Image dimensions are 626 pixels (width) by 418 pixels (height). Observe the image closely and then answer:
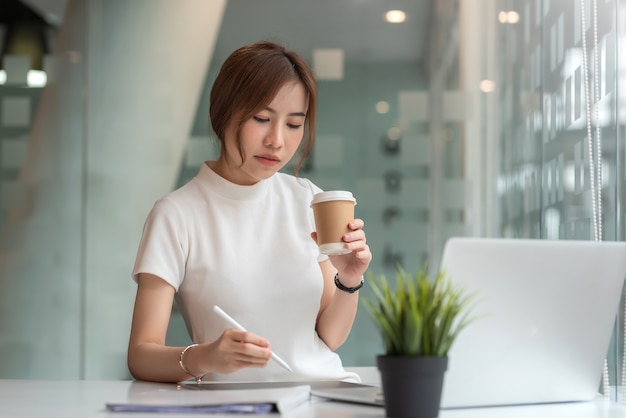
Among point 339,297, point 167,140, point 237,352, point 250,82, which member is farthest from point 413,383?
point 167,140

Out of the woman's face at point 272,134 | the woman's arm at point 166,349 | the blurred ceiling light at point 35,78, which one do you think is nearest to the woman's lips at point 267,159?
the woman's face at point 272,134

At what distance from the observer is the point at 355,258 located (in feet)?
5.75

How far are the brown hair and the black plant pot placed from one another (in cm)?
86

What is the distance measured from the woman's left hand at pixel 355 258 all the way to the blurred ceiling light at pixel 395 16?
10.2 ft

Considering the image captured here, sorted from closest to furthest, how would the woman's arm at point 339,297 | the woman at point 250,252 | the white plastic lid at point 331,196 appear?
the white plastic lid at point 331,196
the woman's arm at point 339,297
the woman at point 250,252

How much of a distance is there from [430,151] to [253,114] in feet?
9.48

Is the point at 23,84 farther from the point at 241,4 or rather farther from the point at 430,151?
the point at 430,151

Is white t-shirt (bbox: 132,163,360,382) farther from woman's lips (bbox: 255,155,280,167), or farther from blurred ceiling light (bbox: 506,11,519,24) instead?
blurred ceiling light (bbox: 506,11,519,24)

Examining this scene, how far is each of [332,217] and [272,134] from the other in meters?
0.40

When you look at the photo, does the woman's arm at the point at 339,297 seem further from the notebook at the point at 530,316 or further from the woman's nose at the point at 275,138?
the notebook at the point at 530,316

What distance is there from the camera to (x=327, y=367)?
195 cm

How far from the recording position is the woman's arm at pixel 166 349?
142 centimetres

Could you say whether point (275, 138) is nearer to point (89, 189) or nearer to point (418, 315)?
point (418, 315)

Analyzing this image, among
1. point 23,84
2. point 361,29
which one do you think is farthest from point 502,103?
point 23,84
